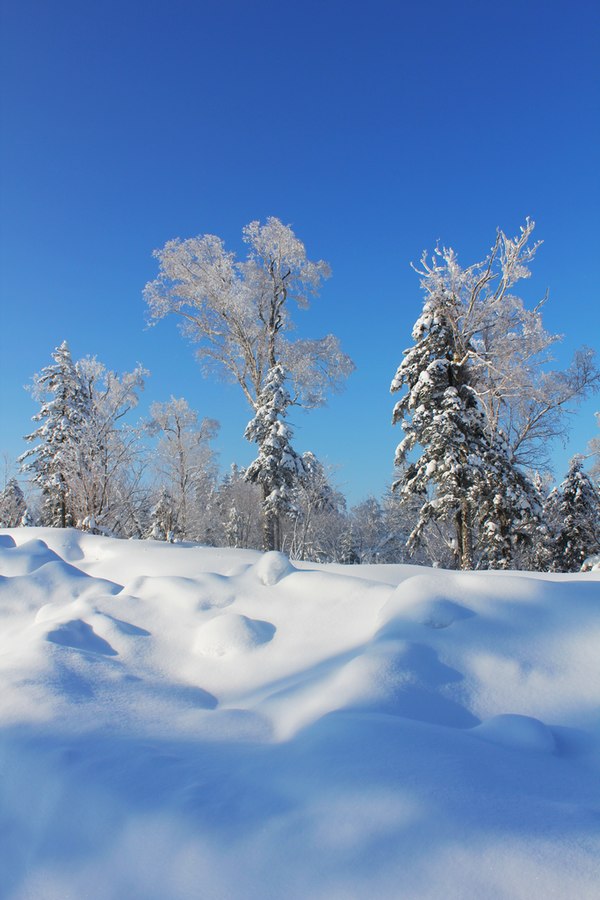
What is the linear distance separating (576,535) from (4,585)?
20295 millimetres

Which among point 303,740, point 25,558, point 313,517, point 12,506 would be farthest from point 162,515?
point 303,740

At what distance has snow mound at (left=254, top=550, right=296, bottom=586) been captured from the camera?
360 centimetres

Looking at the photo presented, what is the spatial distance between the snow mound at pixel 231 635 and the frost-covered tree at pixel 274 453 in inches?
474

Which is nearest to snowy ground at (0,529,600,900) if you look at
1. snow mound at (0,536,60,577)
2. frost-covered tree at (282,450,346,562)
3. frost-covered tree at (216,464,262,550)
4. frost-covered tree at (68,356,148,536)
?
snow mound at (0,536,60,577)

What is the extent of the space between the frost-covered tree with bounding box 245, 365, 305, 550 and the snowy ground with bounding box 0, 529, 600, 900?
12.0 m

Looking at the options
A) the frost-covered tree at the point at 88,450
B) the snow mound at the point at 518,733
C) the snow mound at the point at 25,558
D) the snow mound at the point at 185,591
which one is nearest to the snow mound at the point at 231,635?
the snow mound at the point at 185,591

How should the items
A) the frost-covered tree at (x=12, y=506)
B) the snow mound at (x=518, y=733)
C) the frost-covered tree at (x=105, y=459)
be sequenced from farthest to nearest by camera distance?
the frost-covered tree at (x=12, y=506) → the frost-covered tree at (x=105, y=459) → the snow mound at (x=518, y=733)

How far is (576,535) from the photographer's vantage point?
63.7ft

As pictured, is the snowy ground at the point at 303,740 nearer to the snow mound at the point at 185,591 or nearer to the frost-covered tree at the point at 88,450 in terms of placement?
the snow mound at the point at 185,591

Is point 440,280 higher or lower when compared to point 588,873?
higher

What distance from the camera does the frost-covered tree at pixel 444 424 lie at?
12.1 meters

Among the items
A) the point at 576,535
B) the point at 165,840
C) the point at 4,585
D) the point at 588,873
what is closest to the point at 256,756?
the point at 165,840

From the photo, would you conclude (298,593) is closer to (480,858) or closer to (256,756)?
(256,756)

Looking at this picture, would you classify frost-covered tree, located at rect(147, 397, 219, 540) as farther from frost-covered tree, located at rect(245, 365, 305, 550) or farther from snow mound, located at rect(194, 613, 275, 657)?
snow mound, located at rect(194, 613, 275, 657)
